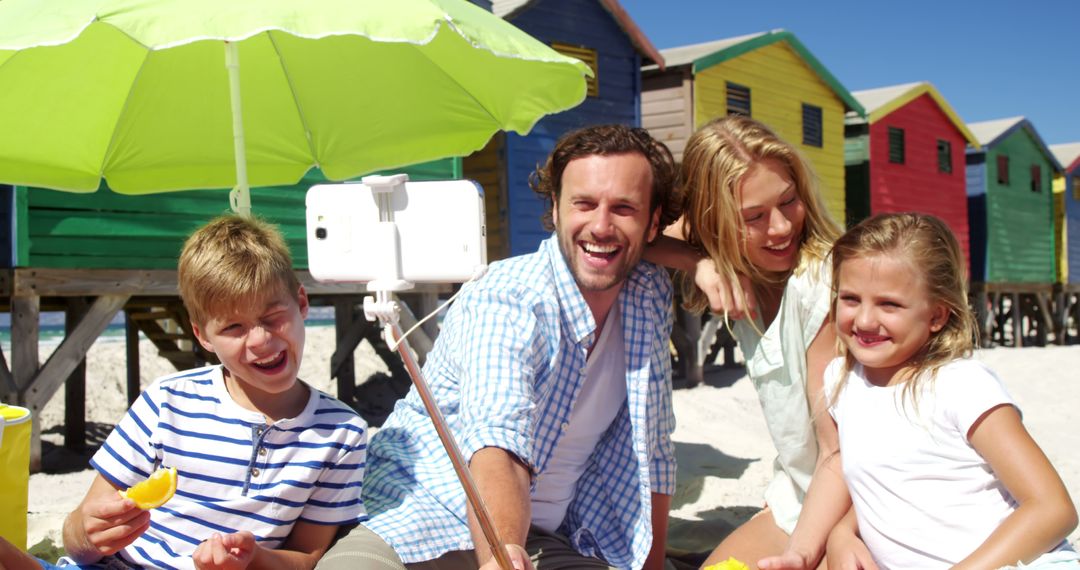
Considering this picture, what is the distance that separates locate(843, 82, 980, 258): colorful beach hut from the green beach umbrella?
15.2m

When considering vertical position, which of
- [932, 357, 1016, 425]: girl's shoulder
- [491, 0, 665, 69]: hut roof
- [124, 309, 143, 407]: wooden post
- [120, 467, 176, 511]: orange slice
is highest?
[491, 0, 665, 69]: hut roof

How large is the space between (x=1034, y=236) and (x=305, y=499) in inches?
999

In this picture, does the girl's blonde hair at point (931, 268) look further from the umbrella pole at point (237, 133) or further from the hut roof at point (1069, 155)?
the hut roof at point (1069, 155)

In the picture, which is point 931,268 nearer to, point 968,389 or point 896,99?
point 968,389

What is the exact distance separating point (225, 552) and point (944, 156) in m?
21.5

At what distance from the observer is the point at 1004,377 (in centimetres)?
1323

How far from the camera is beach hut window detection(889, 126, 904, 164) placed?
768 inches

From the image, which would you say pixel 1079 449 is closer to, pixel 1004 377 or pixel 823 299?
pixel 823 299

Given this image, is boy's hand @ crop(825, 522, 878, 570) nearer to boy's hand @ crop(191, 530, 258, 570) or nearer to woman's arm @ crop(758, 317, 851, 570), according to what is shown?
woman's arm @ crop(758, 317, 851, 570)

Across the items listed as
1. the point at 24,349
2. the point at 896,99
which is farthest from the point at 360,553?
the point at 896,99

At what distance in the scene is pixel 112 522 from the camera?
2.33 metres

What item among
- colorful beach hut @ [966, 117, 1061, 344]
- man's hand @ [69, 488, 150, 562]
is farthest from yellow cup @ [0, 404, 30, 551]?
colorful beach hut @ [966, 117, 1061, 344]

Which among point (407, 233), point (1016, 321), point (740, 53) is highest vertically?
point (740, 53)

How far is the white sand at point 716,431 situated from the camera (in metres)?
5.41
